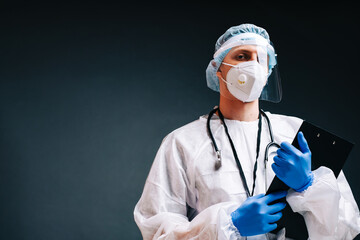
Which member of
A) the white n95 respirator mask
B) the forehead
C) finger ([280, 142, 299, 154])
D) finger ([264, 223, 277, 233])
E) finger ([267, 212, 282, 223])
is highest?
the forehead

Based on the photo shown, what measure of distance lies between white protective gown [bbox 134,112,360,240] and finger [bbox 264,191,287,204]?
0.07 ft

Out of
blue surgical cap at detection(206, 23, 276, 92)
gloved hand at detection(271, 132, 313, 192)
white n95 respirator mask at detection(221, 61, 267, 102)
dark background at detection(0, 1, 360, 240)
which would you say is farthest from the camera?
dark background at detection(0, 1, 360, 240)

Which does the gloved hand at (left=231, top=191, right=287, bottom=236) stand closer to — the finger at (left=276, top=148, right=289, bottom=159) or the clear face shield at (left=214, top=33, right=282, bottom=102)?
the finger at (left=276, top=148, right=289, bottom=159)

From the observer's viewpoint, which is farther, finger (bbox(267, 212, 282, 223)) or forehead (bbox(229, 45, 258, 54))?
forehead (bbox(229, 45, 258, 54))

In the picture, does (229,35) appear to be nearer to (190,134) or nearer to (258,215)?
(190,134)

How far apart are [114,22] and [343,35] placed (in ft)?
4.34

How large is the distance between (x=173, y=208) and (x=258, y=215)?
345 mm

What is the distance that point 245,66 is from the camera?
1.50 m

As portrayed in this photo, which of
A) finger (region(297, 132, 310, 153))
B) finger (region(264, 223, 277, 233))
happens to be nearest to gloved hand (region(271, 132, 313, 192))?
finger (region(297, 132, 310, 153))

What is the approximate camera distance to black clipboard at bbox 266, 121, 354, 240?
1276mm

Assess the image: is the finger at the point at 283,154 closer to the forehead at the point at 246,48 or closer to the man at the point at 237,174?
the man at the point at 237,174

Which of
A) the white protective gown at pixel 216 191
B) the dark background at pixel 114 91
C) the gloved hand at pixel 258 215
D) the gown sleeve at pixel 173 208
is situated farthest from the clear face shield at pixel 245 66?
the dark background at pixel 114 91

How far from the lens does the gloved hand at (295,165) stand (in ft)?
4.01

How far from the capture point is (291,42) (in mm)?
2572
